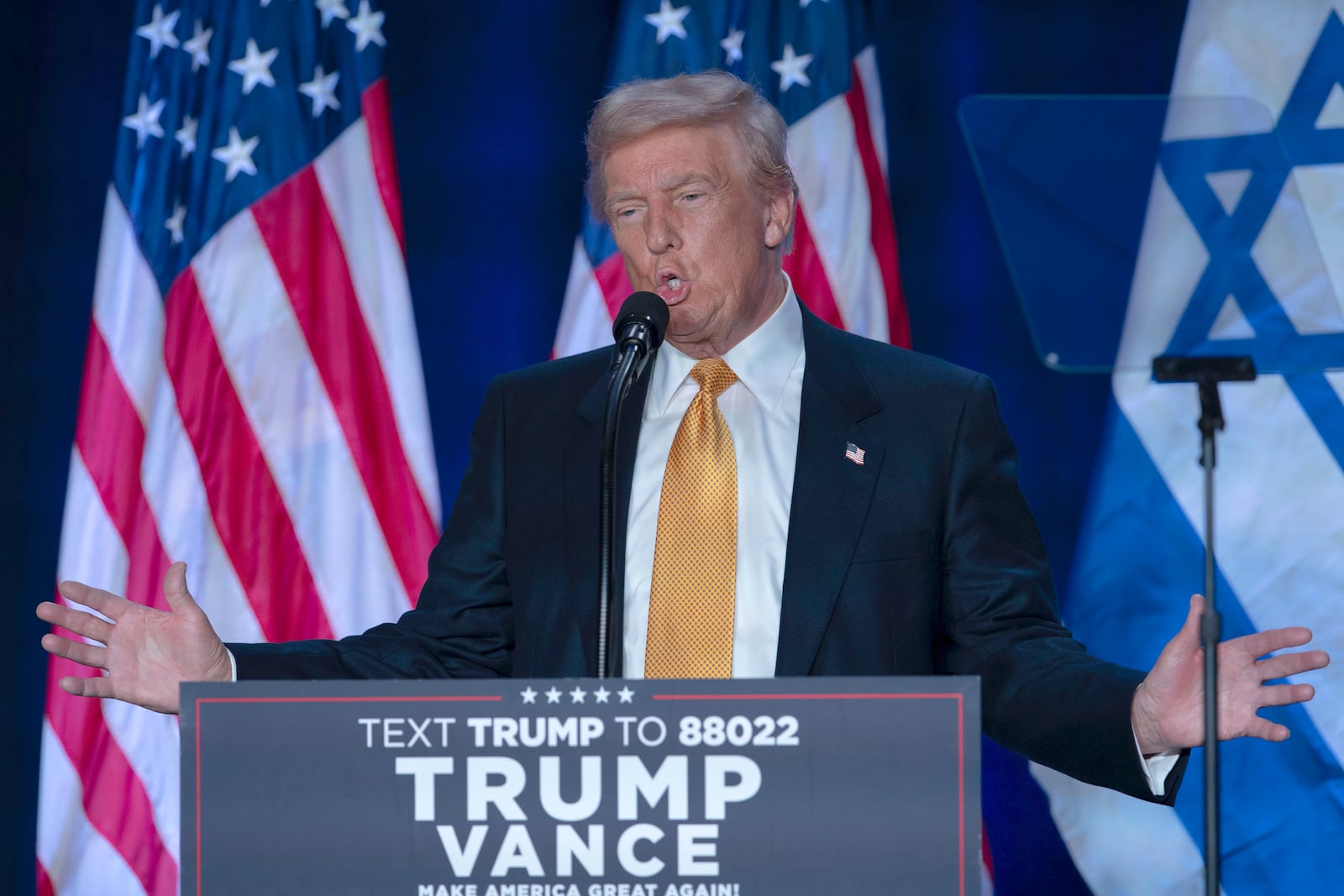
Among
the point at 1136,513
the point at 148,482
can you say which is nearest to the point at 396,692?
the point at 148,482

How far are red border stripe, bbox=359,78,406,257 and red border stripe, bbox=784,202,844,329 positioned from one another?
906 mm

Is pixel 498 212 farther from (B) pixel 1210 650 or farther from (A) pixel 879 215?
(B) pixel 1210 650

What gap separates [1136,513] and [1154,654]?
32cm

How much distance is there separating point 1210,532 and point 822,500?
681mm

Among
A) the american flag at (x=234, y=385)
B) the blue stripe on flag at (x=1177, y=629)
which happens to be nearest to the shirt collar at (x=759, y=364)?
the american flag at (x=234, y=385)

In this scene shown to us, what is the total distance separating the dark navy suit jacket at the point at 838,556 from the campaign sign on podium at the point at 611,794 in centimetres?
43

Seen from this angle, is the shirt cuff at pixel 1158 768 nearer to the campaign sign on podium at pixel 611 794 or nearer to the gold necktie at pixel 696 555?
the campaign sign on podium at pixel 611 794

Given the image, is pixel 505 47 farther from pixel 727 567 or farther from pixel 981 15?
pixel 727 567

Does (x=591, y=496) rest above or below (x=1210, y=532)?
above

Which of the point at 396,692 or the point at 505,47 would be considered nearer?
the point at 396,692

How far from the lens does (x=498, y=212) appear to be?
3.57 m

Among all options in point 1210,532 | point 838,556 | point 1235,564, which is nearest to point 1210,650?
point 1210,532

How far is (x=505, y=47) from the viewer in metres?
3.59

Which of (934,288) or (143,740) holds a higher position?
(934,288)
